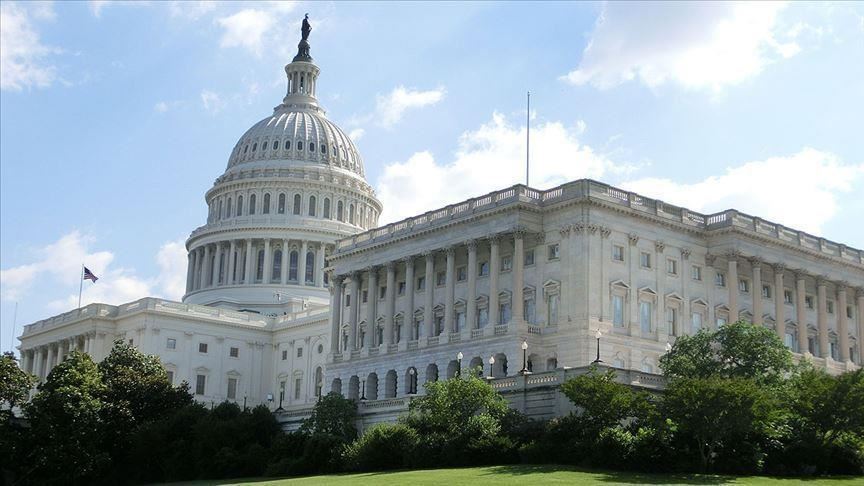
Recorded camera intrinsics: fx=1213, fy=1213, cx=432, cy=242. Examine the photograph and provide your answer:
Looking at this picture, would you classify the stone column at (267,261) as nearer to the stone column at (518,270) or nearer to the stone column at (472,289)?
the stone column at (472,289)

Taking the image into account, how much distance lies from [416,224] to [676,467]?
48.6 metres

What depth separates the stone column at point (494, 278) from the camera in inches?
3851

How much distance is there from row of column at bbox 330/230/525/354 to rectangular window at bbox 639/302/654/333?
951cm

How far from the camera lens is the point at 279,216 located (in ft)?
546

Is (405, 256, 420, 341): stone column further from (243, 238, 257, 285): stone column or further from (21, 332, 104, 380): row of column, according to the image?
(243, 238, 257, 285): stone column

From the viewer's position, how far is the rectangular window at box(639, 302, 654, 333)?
96.6 metres

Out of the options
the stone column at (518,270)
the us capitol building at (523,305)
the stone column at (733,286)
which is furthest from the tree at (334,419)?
the stone column at (733,286)

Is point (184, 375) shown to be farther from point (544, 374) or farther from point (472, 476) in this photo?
point (472, 476)

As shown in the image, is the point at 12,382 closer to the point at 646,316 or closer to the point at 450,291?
the point at 450,291

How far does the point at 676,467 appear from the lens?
64.8 m

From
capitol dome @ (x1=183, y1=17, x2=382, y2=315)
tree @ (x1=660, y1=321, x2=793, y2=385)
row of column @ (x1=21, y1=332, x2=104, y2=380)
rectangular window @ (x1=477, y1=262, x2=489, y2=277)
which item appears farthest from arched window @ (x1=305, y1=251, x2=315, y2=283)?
tree @ (x1=660, y1=321, x2=793, y2=385)

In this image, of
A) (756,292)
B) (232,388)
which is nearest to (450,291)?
(756,292)

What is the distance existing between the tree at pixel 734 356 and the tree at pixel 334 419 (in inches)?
899

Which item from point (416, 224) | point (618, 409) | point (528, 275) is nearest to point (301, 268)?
point (416, 224)
